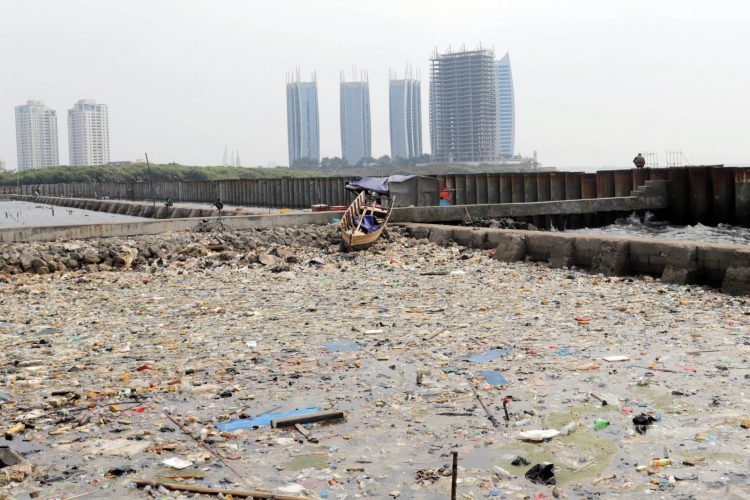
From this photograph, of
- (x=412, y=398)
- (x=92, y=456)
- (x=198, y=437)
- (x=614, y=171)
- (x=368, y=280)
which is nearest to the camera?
(x=92, y=456)

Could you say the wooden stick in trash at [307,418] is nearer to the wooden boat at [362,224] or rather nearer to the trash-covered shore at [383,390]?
the trash-covered shore at [383,390]

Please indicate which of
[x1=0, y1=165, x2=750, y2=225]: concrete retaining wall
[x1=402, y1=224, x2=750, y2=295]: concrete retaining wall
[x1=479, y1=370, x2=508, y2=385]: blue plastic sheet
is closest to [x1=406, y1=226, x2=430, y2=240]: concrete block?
[x1=402, y1=224, x2=750, y2=295]: concrete retaining wall

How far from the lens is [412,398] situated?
6.36 meters

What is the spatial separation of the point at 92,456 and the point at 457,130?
162 metres

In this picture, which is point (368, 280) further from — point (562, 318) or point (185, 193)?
point (185, 193)

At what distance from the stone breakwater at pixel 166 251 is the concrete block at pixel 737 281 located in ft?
25.5

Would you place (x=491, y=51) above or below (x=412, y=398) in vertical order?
above

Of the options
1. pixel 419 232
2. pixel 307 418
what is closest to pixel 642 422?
pixel 307 418

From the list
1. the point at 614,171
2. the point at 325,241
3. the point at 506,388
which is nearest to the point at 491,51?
the point at 614,171

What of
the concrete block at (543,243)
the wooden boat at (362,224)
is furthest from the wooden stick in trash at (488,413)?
the wooden boat at (362,224)

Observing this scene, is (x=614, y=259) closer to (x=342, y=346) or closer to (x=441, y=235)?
(x=441, y=235)

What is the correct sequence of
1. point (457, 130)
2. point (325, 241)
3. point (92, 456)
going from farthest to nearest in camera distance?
1. point (457, 130)
2. point (325, 241)
3. point (92, 456)

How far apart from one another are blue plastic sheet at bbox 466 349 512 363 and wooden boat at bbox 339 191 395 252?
32.1 ft

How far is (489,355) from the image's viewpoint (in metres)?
7.68
